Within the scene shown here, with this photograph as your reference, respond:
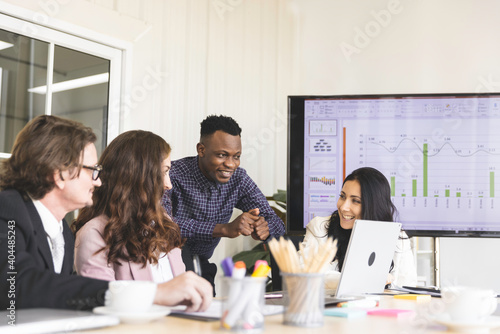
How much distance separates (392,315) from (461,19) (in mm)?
3119

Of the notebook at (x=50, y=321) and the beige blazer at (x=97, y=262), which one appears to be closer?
the notebook at (x=50, y=321)

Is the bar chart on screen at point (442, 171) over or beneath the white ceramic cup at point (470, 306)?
over

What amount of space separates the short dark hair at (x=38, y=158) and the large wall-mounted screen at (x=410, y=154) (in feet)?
5.85

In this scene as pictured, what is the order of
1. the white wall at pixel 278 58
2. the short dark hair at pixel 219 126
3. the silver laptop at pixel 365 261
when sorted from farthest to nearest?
the white wall at pixel 278 58 < the short dark hair at pixel 219 126 < the silver laptop at pixel 365 261

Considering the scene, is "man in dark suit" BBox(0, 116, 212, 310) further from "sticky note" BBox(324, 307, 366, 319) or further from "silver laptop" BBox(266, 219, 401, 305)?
"silver laptop" BBox(266, 219, 401, 305)

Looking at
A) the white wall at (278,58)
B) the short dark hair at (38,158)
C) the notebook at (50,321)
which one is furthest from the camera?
the white wall at (278,58)

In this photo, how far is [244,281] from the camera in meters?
1.10

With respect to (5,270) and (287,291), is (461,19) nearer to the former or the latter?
(287,291)

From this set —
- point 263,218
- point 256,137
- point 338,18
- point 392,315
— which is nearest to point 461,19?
point 338,18

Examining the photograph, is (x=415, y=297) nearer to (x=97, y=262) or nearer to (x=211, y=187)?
(x=97, y=262)

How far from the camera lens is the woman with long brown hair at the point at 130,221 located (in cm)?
172

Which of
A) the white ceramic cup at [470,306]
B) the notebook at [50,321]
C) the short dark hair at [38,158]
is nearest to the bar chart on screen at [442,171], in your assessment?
the white ceramic cup at [470,306]

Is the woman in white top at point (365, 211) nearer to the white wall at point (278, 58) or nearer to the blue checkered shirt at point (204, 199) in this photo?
the blue checkered shirt at point (204, 199)

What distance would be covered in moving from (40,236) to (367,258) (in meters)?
0.91
